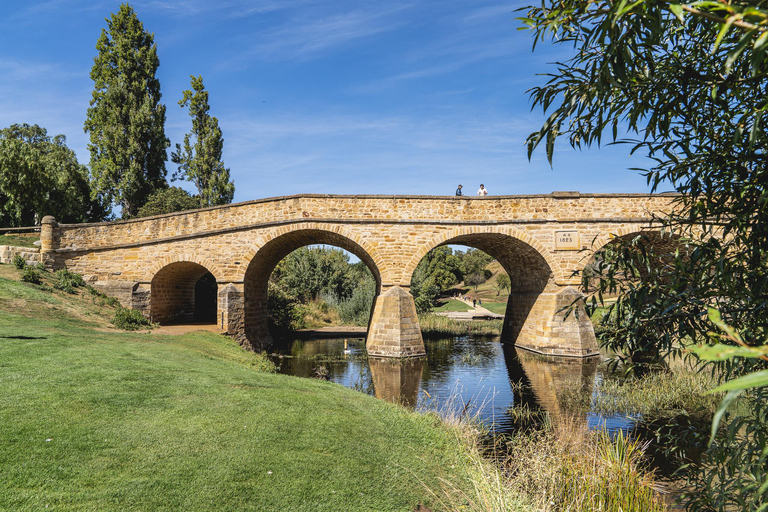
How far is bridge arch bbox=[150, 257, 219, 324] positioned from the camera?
18.4m

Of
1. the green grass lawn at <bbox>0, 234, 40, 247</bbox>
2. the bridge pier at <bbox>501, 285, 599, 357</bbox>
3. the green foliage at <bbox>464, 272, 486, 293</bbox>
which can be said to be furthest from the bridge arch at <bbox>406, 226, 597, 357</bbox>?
the green foliage at <bbox>464, 272, 486, 293</bbox>

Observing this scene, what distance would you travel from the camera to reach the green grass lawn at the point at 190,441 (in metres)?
4.20

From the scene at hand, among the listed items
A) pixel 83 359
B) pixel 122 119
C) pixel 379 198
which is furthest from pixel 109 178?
pixel 83 359

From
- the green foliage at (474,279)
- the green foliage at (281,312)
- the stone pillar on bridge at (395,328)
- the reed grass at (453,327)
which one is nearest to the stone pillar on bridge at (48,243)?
the green foliage at (281,312)

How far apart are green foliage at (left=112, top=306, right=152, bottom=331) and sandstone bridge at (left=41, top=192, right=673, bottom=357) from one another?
5.51 feet

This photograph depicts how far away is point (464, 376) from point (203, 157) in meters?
23.3

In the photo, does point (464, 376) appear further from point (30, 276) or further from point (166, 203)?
point (166, 203)

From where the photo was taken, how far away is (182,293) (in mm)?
20594

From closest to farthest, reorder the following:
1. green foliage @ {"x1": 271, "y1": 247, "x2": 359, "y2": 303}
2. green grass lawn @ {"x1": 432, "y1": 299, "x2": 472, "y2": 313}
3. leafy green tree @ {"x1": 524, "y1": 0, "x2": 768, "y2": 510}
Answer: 1. leafy green tree @ {"x1": 524, "y1": 0, "x2": 768, "y2": 510}
2. green foliage @ {"x1": 271, "y1": 247, "x2": 359, "y2": 303}
3. green grass lawn @ {"x1": 432, "y1": 299, "x2": 472, "y2": 313}

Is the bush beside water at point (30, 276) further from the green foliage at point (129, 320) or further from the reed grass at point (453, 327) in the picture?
the reed grass at point (453, 327)

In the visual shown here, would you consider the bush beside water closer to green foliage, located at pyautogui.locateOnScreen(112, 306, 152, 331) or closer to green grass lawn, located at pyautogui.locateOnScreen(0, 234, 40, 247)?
green foliage, located at pyautogui.locateOnScreen(112, 306, 152, 331)

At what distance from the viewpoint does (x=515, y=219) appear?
59.4 ft

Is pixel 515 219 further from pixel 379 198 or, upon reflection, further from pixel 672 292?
pixel 672 292

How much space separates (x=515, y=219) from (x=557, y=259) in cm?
228
